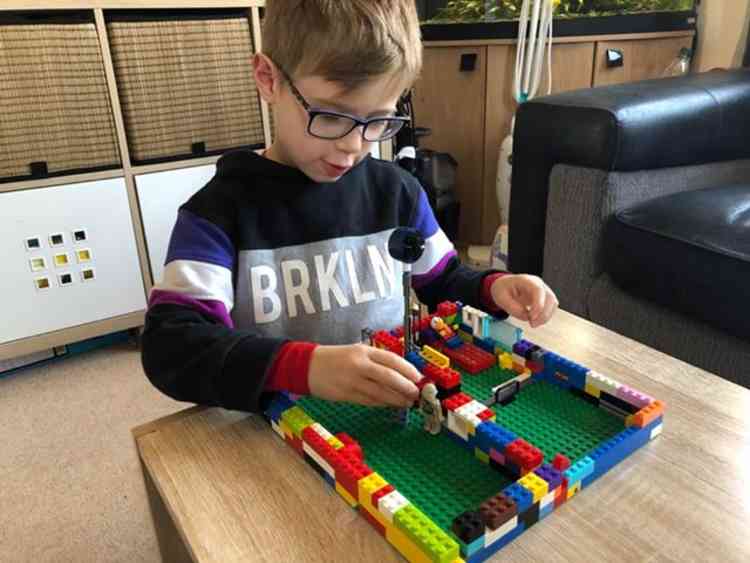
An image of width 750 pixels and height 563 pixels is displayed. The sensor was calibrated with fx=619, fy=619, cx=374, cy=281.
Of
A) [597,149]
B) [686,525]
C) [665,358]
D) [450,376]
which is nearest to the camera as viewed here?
[686,525]

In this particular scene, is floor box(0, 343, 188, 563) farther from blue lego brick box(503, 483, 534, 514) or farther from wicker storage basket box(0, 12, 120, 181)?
blue lego brick box(503, 483, 534, 514)

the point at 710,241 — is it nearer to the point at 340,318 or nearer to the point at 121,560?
the point at 340,318

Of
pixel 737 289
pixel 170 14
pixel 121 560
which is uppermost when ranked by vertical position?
pixel 170 14

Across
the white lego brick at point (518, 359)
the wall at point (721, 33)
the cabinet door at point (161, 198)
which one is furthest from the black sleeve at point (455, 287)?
the wall at point (721, 33)

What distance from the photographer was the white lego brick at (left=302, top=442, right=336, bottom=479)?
554 mm

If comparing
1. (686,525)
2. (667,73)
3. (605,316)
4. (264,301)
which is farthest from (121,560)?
(667,73)

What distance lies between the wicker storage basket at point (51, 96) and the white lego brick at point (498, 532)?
145 cm

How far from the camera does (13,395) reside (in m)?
1.57

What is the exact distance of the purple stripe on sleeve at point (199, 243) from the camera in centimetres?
74

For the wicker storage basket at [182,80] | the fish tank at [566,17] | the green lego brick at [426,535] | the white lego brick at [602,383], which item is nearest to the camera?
the green lego brick at [426,535]

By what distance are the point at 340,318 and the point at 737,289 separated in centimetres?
69

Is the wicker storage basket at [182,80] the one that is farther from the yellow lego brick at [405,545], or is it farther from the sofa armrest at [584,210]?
the yellow lego brick at [405,545]

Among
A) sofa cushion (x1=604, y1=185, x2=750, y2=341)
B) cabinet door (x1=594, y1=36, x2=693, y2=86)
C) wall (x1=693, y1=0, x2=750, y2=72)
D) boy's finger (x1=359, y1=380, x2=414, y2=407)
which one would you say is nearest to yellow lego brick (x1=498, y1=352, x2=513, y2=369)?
boy's finger (x1=359, y1=380, x2=414, y2=407)

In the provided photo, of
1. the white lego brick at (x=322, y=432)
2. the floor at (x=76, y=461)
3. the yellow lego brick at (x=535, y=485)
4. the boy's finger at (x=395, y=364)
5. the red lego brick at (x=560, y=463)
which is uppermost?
the boy's finger at (x=395, y=364)
